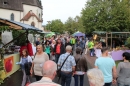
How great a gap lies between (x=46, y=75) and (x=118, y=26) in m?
41.8

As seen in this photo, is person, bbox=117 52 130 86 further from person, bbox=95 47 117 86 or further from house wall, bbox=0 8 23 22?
house wall, bbox=0 8 23 22

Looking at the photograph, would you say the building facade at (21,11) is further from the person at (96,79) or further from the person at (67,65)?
the person at (96,79)

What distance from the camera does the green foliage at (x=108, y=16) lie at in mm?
43156

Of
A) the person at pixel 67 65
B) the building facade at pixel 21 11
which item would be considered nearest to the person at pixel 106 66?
the person at pixel 67 65

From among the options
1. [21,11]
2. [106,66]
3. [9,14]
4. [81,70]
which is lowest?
[81,70]

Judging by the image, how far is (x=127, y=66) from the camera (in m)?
5.76

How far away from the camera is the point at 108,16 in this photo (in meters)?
44.8

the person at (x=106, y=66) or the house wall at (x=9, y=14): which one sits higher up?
the house wall at (x=9, y=14)

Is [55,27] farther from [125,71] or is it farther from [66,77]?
[125,71]

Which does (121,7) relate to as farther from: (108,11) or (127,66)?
(127,66)

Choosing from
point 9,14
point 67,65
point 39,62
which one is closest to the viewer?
point 39,62

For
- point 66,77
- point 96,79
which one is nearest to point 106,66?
point 66,77

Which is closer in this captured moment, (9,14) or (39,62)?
(39,62)

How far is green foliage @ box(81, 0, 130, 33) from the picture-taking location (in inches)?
1699
